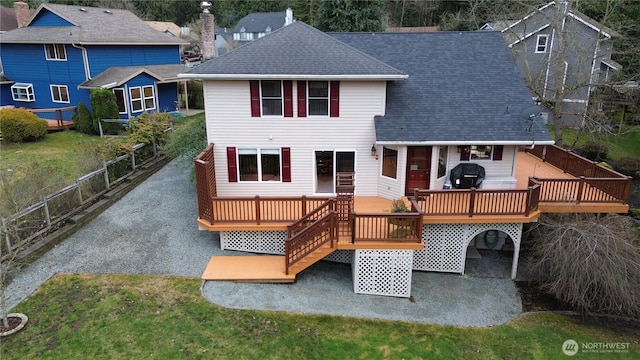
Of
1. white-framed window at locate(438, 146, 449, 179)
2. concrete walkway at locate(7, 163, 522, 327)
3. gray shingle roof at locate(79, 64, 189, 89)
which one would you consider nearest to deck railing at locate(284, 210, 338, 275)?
concrete walkway at locate(7, 163, 522, 327)

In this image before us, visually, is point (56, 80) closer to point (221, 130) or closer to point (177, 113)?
point (177, 113)

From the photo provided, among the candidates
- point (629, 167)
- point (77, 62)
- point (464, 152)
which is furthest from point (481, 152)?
point (77, 62)

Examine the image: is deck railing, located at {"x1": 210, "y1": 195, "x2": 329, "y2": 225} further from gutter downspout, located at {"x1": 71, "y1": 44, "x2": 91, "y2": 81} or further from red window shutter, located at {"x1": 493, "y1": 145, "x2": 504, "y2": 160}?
gutter downspout, located at {"x1": 71, "y1": 44, "x2": 91, "y2": 81}

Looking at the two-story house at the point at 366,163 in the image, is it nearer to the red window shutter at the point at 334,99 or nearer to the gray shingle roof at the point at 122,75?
the red window shutter at the point at 334,99

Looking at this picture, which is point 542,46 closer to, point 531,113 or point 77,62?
point 531,113

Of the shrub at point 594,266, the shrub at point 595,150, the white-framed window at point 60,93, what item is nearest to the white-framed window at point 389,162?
the shrub at point 594,266
